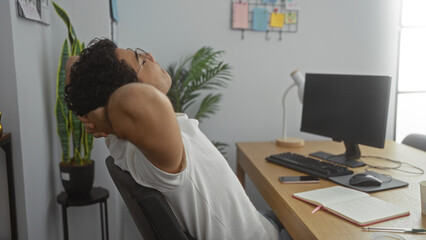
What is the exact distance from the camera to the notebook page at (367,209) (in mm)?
1139

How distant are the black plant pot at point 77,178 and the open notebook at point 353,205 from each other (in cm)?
111

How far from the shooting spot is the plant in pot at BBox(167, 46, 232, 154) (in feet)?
7.76

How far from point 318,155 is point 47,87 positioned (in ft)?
4.95

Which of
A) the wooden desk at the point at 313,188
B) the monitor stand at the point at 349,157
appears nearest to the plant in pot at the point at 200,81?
the wooden desk at the point at 313,188

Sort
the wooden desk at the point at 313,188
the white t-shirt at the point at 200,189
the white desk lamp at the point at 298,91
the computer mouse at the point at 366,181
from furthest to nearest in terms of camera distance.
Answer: the white desk lamp at the point at 298,91, the computer mouse at the point at 366,181, the wooden desk at the point at 313,188, the white t-shirt at the point at 200,189

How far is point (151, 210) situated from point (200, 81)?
1.64m

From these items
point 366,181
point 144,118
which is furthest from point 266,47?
point 144,118

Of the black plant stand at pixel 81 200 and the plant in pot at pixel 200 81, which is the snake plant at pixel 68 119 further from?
the plant in pot at pixel 200 81

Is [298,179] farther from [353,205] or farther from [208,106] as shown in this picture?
[208,106]

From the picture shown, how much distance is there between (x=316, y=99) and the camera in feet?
6.77

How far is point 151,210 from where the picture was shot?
0.86m

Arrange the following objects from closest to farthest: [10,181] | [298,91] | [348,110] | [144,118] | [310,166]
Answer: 1. [144,118]
2. [10,181]
3. [310,166]
4. [348,110]
5. [298,91]

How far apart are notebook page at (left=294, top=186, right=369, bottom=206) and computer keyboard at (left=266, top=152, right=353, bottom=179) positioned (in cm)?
18

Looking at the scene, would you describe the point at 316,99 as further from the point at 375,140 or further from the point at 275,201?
the point at 275,201
